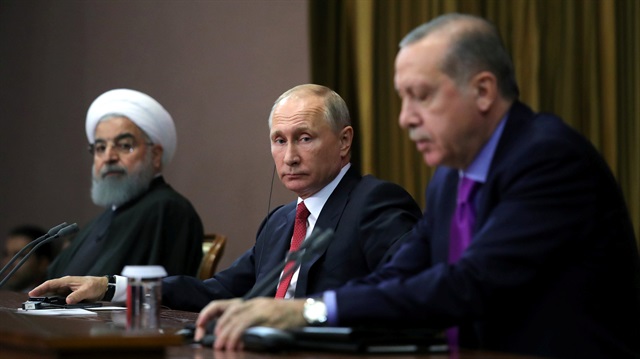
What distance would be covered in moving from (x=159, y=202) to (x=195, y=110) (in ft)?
4.69

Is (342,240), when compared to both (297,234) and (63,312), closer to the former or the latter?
(297,234)

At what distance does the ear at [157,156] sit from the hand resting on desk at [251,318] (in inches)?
133

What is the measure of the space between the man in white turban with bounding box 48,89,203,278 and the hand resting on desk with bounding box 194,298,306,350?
277cm

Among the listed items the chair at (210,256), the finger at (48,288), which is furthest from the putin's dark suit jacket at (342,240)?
the chair at (210,256)

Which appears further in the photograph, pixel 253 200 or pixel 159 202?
pixel 253 200

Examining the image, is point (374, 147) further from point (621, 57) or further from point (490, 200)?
point (490, 200)

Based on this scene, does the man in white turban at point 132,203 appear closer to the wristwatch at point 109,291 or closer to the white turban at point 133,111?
the white turban at point 133,111

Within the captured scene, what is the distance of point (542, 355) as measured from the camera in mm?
2250

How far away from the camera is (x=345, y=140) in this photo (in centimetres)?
380

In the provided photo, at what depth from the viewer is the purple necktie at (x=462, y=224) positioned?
246 cm

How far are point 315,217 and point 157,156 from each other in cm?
213

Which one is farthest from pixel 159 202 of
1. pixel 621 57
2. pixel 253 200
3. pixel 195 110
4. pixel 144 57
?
pixel 621 57

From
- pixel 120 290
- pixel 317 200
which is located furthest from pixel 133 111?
pixel 317 200

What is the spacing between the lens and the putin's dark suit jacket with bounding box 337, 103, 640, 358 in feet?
7.17
